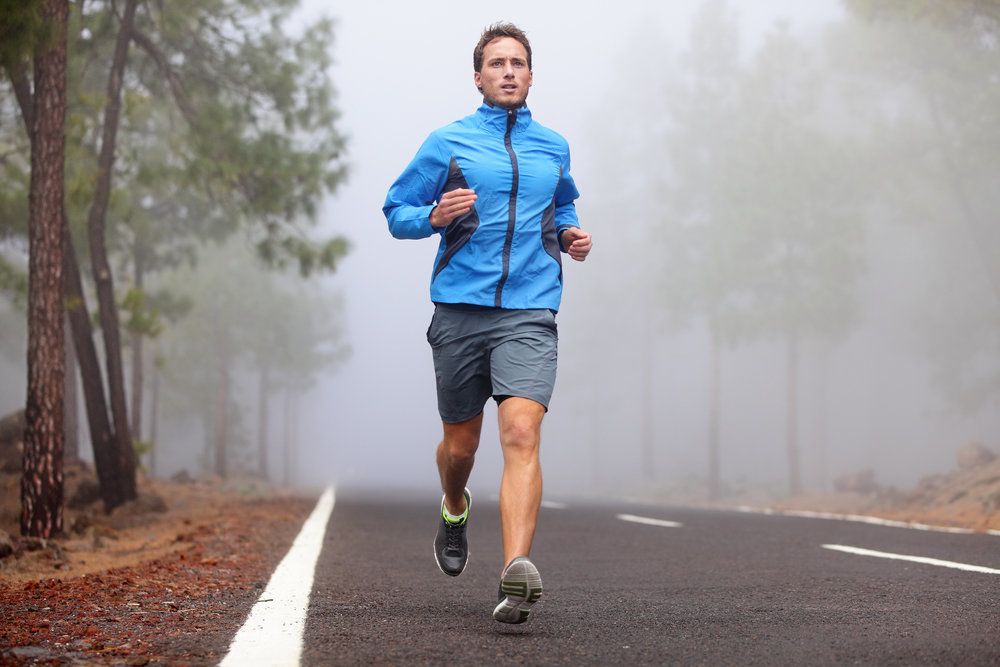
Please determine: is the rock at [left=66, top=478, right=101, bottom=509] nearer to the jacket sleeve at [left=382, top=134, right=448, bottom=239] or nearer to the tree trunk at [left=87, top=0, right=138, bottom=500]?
the tree trunk at [left=87, top=0, right=138, bottom=500]

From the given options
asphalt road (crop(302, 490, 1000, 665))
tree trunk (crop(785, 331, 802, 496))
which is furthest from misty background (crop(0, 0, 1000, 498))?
asphalt road (crop(302, 490, 1000, 665))

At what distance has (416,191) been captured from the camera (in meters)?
5.04

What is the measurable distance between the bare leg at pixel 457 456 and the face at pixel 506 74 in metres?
1.39

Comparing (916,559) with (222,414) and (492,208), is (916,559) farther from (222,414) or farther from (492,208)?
(222,414)

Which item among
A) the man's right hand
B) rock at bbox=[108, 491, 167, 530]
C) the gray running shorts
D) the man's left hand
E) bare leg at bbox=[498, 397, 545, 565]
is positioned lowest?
rock at bbox=[108, 491, 167, 530]

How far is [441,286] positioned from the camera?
4891 millimetres

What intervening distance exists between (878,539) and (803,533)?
2.53ft

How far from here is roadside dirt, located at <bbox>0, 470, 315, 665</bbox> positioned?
3766 millimetres

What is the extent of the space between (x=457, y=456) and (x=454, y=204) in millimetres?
1195

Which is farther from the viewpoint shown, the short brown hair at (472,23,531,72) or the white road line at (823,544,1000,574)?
the white road line at (823,544,1000,574)

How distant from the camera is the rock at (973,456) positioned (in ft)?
56.0

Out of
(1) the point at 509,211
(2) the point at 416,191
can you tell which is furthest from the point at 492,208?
(2) the point at 416,191

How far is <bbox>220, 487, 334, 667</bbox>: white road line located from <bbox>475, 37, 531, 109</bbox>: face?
231cm

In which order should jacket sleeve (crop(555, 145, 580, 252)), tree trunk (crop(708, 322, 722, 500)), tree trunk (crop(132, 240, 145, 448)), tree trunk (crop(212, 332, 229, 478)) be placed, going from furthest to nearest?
tree trunk (crop(212, 332, 229, 478)) → tree trunk (crop(708, 322, 722, 500)) → tree trunk (crop(132, 240, 145, 448)) → jacket sleeve (crop(555, 145, 580, 252))
